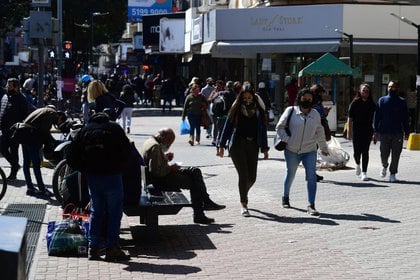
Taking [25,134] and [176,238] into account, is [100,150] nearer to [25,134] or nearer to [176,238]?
[176,238]

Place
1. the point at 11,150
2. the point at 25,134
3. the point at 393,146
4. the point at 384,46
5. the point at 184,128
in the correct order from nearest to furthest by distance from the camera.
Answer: the point at 25,134, the point at 11,150, the point at 393,146, the point at 184,128, the point at 384,46

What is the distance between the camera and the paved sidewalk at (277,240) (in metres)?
8.88

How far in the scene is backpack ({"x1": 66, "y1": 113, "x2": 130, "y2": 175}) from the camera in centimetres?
918

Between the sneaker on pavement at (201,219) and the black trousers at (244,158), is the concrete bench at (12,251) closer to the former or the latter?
the sneaker on pavement at (201,219)

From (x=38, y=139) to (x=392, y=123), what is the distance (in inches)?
239

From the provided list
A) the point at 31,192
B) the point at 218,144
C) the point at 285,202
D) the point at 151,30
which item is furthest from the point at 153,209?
the point at 151,30

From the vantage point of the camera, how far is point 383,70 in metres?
32.3

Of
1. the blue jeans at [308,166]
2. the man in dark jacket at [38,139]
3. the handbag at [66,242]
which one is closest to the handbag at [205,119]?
the man in dark jacket at [38,139]

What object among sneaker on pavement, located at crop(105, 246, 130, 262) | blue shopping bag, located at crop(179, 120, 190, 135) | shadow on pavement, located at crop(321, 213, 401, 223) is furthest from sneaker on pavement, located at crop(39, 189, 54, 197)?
blue shopping bag, located at crop(179, 120, 190, 135)

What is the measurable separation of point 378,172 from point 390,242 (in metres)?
7.58

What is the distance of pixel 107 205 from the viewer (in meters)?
9.41

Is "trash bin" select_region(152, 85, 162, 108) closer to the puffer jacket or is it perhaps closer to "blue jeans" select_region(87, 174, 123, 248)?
the puffer jacket

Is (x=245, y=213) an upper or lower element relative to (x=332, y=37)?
lower

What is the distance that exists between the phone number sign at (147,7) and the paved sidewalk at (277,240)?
40.4 metres
